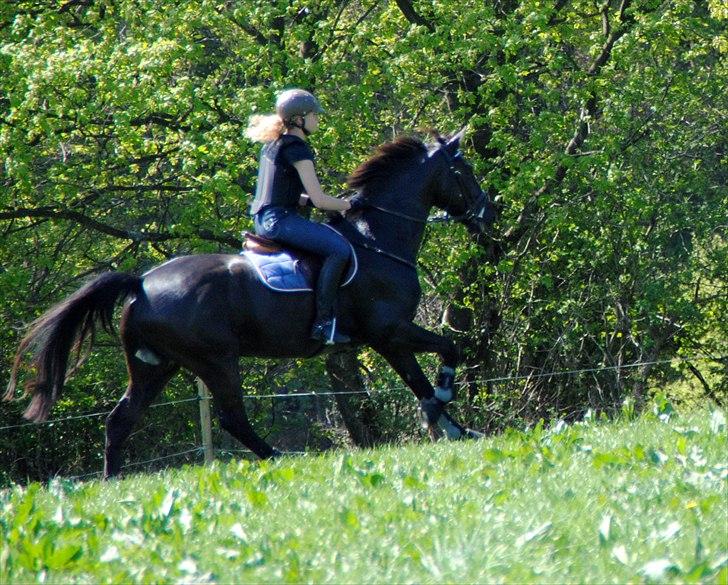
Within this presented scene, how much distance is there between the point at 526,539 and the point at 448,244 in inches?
462

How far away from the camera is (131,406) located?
29.5 ft

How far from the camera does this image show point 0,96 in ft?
53.4

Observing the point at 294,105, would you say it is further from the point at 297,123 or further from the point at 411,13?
the point at 411,13

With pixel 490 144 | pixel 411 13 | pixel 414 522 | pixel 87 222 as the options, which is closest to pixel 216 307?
pixel 414 522

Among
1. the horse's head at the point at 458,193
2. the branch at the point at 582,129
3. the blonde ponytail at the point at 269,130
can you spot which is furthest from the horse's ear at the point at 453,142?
the branch at the point at 582,129

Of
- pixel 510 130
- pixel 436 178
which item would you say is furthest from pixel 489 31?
pixel 436 178

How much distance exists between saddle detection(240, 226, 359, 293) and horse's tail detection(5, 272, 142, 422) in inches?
35.6

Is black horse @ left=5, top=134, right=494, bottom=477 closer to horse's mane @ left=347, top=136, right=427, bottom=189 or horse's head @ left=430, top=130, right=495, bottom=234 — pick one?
horse's mane @ left=347, top=136, right=427, bottom=189

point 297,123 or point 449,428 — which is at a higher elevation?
point 297,123

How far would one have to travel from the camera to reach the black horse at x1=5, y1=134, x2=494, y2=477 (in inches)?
343

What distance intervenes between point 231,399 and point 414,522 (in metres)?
4.46

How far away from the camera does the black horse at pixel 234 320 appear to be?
8.72 meters

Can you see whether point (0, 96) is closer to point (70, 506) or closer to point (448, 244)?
point (448, 244)

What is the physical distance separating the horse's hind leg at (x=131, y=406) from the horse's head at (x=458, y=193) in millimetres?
2686
